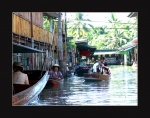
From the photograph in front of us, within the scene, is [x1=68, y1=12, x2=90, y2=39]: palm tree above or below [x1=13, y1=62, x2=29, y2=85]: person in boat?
above

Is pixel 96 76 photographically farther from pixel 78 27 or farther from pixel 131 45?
pixel 78 27

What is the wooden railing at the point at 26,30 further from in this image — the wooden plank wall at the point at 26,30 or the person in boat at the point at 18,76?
the person in boat at the point at 18,76

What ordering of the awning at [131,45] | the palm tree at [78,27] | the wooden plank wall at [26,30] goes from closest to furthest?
the wooden plank wall at [26,30]
the awning at [131,45]
the palm tree at [78,27]

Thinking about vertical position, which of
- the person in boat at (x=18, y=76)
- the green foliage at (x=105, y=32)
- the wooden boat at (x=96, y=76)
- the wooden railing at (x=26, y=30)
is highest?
the green foliage at (x=105, y=32)

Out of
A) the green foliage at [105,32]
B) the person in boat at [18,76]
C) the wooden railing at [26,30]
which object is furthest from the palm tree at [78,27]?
the person in boat at [18,76]

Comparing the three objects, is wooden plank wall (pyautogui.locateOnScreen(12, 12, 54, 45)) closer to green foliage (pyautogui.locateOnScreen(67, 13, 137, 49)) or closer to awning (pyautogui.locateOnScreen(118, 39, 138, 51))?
awning (pyautogui.locateOnScreen(118, 39, 138, 51))

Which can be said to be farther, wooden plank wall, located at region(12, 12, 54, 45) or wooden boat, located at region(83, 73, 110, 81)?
wooden boat, located at region(83, 73, 110, 81)

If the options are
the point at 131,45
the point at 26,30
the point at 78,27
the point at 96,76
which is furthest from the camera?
the point at 78,27

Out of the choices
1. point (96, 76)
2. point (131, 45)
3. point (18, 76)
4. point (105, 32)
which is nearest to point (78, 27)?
point (105, 32)

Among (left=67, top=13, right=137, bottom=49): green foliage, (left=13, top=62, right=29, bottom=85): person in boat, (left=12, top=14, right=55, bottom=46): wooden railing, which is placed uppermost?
(left=67, top=13, right=137, bottom=49): green foliage

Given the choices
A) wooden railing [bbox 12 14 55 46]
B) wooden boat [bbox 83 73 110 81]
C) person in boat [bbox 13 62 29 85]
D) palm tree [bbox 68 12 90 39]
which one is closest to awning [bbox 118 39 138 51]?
wooden railing [bbox 12 14 55 46]

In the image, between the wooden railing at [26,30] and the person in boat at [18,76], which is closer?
the person in boat at [18,76]
